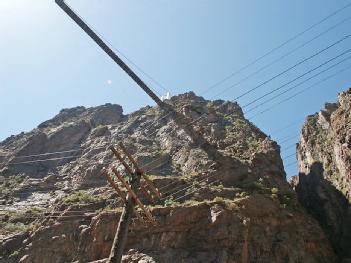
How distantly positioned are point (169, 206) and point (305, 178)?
21.9m

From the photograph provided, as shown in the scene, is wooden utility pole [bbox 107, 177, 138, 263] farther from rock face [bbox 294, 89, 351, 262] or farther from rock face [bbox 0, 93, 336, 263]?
rock face [bbox 294, 89, 351, 262]

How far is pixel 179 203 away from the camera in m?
32.9

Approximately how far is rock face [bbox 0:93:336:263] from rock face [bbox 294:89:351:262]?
4.60 m

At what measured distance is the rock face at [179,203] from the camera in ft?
95.9

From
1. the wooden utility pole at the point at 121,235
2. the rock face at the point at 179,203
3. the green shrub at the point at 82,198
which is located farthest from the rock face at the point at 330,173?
the wooden utility pole at the point at 121,235

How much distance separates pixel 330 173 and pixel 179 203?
17.5 metres

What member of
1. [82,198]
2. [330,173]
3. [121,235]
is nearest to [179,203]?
[82,198]

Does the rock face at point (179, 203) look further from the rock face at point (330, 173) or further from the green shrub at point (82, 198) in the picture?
the rock face at point (330, 173)

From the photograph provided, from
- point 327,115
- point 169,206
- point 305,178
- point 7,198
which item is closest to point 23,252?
point 169,206

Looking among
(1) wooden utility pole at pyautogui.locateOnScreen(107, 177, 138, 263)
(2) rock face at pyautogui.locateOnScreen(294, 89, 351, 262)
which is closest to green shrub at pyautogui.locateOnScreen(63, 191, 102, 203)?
(2) rock face at pyautogui.locateOnScreen(294, 89, 351, 262)

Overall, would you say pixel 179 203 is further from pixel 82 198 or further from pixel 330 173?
pixel 330 173

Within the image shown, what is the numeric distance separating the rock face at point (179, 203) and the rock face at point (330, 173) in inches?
181

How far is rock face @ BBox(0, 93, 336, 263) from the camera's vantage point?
29234mm

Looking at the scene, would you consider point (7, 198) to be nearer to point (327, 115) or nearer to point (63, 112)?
point (63, 112)
